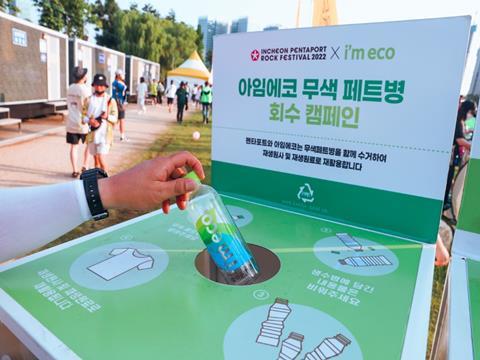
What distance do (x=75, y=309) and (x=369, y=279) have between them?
0.66 m

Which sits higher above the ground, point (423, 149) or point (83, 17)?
point (83, 17)

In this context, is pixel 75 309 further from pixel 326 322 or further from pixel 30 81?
pixel 30 81

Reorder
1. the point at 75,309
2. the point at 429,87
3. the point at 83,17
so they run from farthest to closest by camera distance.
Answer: the point at 83,17
the point at 429,87
the point at 75,309

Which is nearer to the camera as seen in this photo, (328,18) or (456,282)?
(456,282)

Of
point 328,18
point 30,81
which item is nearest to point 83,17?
point 30,81

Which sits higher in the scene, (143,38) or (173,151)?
(143,38)

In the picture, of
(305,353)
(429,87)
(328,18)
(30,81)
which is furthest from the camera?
(30,81)

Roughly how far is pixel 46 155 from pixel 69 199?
18.4 ft

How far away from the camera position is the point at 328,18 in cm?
161

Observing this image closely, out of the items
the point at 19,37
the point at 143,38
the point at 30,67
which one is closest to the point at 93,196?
the point at 19,37

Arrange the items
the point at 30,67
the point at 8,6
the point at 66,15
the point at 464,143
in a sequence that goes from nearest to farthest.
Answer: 1. the point at 464,143
2. the point at 30,67
3. the point at 8,6
4. the point at 66,15

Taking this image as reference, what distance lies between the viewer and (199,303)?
2.59ft

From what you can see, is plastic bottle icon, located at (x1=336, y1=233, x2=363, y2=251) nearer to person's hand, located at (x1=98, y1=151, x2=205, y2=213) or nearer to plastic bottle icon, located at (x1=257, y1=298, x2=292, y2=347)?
plastic bottle icon, located at (x1=257, y1=298, x2=292, y2=347)

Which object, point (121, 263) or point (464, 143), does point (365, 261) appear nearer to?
point (121, 263)
